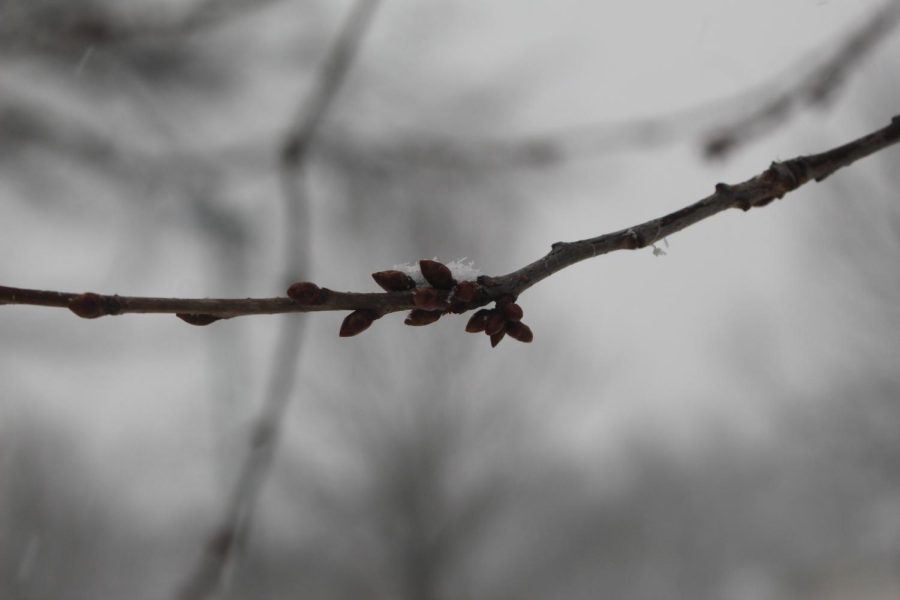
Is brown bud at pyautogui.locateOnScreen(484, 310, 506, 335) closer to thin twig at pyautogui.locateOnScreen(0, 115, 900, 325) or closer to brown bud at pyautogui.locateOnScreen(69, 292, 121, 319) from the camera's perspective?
thin twig at pyautogui.locateOnScreen(0, 115, 900, 325)

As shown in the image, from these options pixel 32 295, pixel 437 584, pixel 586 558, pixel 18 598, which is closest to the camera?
pixel 32 295

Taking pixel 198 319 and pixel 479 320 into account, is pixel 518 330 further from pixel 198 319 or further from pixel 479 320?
pixel 198 319

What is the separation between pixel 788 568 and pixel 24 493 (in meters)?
12.3

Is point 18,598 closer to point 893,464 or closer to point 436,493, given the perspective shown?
point 436,493

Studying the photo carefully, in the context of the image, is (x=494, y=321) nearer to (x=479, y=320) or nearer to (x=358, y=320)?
(x=479, y=320)

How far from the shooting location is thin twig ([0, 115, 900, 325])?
2.00ft

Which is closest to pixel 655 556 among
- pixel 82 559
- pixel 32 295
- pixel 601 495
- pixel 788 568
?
pixel 601 495

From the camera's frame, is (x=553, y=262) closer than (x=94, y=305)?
No

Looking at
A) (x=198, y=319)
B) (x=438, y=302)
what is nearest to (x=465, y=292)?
(x=438, y=302)

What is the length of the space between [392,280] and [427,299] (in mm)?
55

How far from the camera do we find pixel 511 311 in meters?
0.73

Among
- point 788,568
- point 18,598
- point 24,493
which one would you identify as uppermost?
point 24,493

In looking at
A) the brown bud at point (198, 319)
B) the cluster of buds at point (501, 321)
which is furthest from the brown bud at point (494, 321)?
the brown bud at point (198, 319)

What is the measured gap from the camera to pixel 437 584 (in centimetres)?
909
